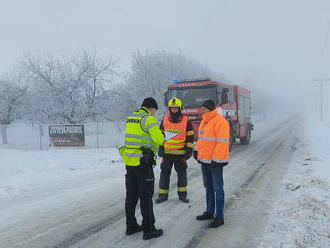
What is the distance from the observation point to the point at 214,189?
455cm

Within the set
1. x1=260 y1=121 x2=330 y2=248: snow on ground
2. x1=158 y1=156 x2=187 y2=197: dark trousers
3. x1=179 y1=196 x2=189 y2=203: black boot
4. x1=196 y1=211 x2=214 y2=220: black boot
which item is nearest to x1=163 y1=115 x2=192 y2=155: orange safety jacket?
x1=158 y1=156 x2=187 y2=197: dark trousers

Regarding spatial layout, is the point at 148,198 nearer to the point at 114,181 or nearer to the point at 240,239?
the point at 240,239

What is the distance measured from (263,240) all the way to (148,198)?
5.51ft

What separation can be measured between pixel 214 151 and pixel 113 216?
7.06 ft

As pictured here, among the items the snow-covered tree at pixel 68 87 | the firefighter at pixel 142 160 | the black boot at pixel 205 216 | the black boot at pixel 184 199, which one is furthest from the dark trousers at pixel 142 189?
the snow-covered tree at pixel 68 87

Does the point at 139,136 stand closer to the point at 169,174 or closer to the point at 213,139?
the point at 213,139

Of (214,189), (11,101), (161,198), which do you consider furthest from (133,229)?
(11,101)

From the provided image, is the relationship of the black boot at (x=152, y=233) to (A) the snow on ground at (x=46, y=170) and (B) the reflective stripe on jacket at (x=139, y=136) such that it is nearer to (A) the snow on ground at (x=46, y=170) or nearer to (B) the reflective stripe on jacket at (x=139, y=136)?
(B) the reflective stripe on jacket at (x=139, y=136)

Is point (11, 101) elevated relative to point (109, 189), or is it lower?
elevated

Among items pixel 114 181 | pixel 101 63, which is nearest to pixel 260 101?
pixel 101 63

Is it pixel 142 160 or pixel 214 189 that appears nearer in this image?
pixel 142 160

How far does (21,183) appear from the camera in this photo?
755 centimetres

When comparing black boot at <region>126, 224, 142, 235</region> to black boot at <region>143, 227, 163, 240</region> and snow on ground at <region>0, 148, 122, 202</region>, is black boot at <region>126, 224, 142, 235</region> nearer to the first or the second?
black boot at <region>143, 227, 163, 240</region>

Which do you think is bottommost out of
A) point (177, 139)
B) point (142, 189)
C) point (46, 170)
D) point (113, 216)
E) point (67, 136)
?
point (113, 216)
